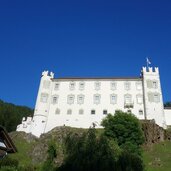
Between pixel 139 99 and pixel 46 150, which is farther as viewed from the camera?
pixel 139 99

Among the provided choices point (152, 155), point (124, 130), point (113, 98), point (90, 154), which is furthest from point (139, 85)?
point (90, 154)

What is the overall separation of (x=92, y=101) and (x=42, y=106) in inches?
530

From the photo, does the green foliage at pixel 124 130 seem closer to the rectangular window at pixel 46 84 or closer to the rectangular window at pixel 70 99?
the rectangular window at pixel 70 99

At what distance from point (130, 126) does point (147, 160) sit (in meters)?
8.12

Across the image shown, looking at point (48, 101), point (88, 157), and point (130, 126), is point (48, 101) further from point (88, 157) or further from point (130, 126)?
point (88, 157)

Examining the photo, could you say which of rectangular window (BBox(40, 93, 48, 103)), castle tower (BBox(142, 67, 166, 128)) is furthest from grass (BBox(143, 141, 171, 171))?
rectangular window (BBox(40, 93, 48, 103))

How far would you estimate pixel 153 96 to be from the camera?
232 ft

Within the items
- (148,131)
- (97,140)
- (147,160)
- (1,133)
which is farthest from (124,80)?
(1,133)

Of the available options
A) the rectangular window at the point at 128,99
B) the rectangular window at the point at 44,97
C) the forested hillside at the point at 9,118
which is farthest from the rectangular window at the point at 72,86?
the forested hillside at the point at 9,118

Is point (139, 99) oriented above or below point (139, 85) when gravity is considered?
below

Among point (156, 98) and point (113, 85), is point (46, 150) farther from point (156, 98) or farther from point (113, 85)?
point (156, 98)

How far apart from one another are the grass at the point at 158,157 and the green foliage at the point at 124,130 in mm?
2568

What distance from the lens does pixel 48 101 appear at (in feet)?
239

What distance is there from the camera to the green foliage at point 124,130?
53044 mm
